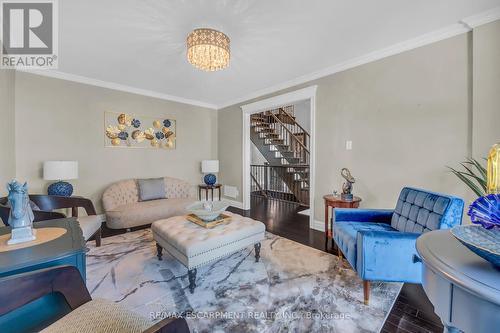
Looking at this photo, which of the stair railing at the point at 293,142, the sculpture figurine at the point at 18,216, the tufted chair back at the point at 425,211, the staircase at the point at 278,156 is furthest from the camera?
the stair railing at the point at 293,142

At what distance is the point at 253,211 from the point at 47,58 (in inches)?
170

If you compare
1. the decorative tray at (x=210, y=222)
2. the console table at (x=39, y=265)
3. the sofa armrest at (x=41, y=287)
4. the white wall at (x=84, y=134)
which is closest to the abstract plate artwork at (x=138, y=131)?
the white wall at (x=84, y=134)

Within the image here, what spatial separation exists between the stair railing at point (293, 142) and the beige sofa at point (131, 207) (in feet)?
12.6

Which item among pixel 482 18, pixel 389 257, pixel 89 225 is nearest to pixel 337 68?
pixel 482 18

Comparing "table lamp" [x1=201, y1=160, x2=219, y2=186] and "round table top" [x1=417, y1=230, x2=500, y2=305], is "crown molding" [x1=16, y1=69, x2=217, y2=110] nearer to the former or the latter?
"table lamp" [x1=201, y1=160, x2=219, y2=186]

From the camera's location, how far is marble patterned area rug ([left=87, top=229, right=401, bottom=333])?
156cm

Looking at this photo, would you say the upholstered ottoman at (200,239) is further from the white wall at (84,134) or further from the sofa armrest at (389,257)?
the white wall at (84,134)

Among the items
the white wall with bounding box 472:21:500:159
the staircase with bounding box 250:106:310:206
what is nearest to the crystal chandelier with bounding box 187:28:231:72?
the white wall with bounding box 472:21:500:159

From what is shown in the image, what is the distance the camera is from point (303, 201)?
5.50 metres

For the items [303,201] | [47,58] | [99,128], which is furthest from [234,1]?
[303,201]

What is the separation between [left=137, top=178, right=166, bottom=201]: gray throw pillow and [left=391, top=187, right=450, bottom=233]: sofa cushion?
378cm

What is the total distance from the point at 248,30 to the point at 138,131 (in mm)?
3097

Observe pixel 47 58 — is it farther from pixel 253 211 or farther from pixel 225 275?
pixel 253 211

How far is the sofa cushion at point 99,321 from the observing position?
32.5 inches
